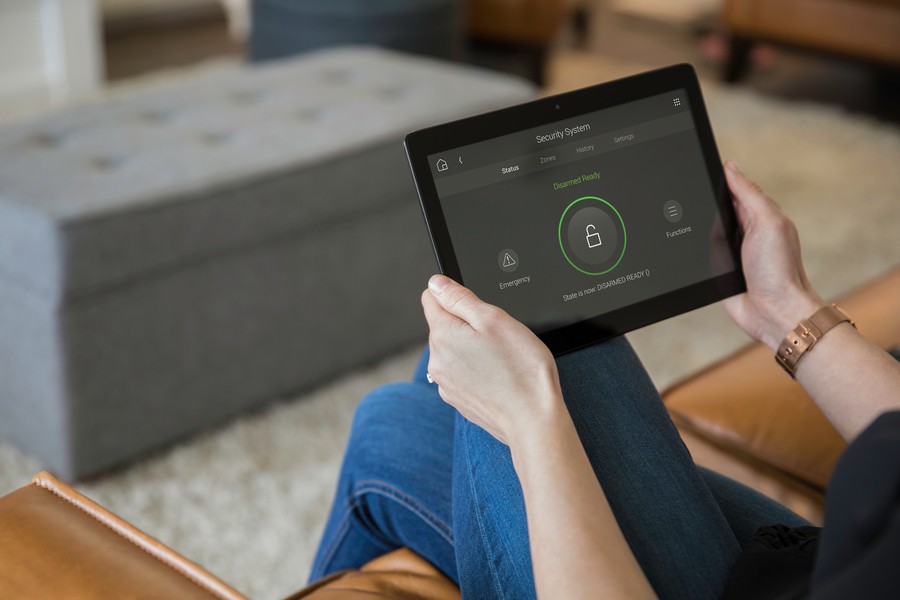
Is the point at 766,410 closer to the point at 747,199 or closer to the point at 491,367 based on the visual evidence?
the point at 747,199

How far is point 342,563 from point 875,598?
640mm

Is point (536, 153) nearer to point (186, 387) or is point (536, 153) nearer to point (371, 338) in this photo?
point (186, 387)

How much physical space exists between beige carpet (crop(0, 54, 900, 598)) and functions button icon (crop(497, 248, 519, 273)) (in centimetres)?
75

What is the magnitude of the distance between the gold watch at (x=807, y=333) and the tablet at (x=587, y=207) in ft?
0.23

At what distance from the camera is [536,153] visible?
2.99ft

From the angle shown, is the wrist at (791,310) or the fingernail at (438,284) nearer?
the fingernail at (438,284)

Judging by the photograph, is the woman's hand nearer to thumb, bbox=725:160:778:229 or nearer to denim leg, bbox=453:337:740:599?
thumb, bbox=725:160:778:229

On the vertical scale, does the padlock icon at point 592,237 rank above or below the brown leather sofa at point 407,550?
above

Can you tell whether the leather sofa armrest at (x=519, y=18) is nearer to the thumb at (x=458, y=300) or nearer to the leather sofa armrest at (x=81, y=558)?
the thumb at (x=458, y=300)

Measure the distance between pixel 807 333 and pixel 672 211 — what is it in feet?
0.53

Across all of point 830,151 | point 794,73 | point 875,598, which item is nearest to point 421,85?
point 830,151

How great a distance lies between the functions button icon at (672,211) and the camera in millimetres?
954

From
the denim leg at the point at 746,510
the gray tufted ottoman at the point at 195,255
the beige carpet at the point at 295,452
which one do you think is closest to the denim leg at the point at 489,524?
the denim leg at the point at 746,510

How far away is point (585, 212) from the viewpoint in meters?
0.92
